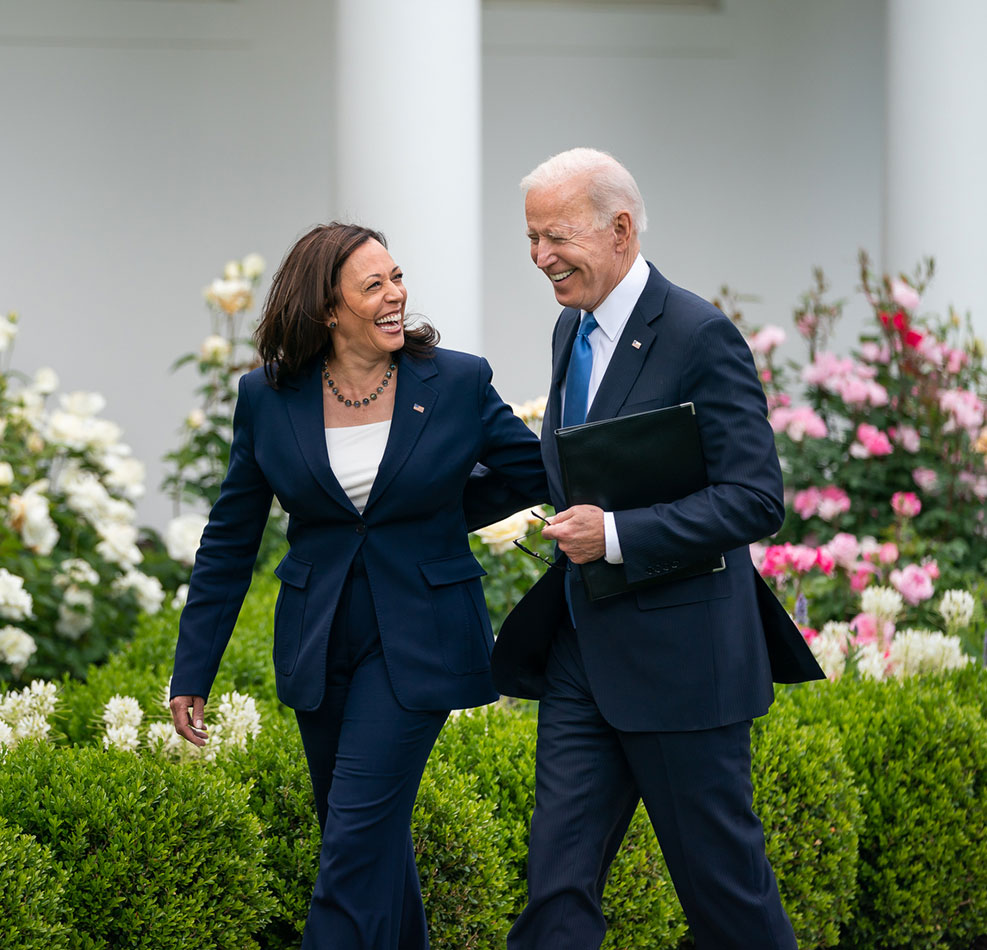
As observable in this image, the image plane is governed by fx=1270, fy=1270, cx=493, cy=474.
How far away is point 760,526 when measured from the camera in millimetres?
2369

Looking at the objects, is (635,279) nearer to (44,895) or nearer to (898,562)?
(44,895)

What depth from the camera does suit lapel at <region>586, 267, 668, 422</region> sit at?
2.49 meters

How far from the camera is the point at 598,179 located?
2.48 meters

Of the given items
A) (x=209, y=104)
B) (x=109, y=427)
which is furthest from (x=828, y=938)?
(x=209, y=104)

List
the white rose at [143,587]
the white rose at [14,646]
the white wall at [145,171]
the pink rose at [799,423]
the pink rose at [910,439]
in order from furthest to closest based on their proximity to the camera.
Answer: the white wall at [145,171]
the pink rose at [799,423]
the pink rose at [910,439]
the white rose at [143,587]
the white rose at [14,646]

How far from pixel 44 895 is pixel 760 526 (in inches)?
65.5

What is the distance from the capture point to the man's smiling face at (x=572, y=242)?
2.48m

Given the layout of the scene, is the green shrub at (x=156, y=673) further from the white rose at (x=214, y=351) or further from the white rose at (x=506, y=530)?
the white rose at (x=214, y=351)

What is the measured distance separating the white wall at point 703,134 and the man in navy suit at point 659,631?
17.4 feet

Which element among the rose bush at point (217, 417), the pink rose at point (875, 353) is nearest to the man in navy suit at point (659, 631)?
the rose bush at point (217, 417)

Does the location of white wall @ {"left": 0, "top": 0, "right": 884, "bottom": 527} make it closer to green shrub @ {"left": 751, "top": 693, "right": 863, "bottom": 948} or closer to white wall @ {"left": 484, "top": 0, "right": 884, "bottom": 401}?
white wall @ {"left": 484, "top": 0, "right": 884, "bottom": 401}

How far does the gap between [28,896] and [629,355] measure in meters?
1.67

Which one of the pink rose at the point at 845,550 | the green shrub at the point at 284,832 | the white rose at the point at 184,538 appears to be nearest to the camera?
the green shrub at the point at 284,832

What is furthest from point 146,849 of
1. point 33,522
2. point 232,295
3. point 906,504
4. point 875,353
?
point 875,353
